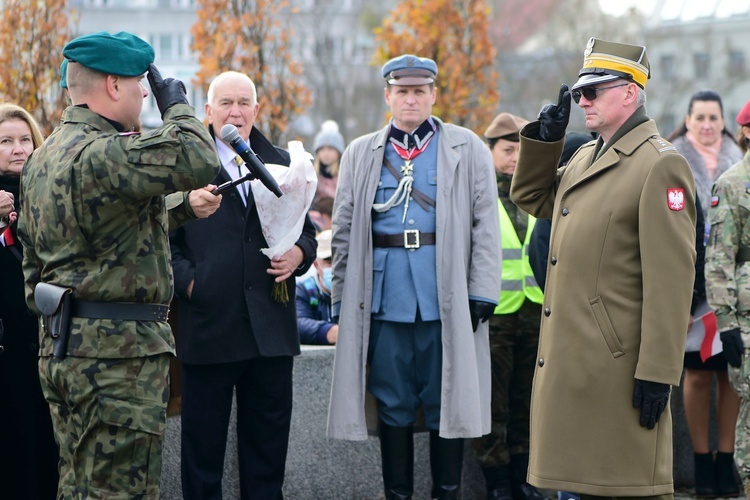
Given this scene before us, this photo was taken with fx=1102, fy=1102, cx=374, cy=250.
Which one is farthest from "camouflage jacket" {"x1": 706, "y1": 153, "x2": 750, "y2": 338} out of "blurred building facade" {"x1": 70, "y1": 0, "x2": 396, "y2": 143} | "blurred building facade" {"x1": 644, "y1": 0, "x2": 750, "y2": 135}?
"blurred building facade" {"x1": 644, "y1": 0, "x2": 750, "y2": 135}

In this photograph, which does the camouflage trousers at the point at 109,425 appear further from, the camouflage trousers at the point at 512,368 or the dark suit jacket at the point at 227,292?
the camouflage trousers at the point at 512,368

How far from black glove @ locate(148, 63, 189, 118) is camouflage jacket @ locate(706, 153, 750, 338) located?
312 cm

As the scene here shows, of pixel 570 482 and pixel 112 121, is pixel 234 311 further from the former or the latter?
pixel 570 482

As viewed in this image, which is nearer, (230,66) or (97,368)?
(97,368)

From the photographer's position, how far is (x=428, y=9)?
1184 centimetres

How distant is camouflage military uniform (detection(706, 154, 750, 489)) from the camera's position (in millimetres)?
5801

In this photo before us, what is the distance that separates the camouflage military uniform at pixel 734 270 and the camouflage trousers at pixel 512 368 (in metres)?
1.13

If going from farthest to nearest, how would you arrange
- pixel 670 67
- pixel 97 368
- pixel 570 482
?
pixel 670 67 → pixel 570 482 → pixel 97 368

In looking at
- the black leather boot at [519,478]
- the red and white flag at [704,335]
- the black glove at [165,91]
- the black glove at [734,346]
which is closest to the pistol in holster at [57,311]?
the black glove at [165,91]

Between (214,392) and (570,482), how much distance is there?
1.99 m

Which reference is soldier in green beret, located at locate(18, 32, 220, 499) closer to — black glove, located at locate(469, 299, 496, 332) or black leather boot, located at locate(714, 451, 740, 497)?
black glove, located at locate(469, 299, 496, 332)

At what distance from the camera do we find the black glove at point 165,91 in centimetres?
428

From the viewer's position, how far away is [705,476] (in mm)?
6801

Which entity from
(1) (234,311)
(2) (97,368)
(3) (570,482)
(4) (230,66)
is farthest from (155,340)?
(4) (230,66)
